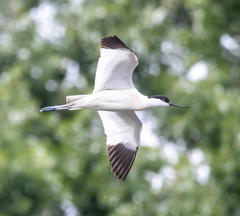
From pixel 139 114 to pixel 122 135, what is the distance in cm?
855

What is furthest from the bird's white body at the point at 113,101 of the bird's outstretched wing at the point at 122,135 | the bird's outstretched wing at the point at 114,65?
the bird's outstretched wing at the point at 122,135

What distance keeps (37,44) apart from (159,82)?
4.31 meters

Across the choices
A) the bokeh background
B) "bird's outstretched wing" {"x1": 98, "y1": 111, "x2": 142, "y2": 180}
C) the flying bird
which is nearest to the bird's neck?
the flying bird

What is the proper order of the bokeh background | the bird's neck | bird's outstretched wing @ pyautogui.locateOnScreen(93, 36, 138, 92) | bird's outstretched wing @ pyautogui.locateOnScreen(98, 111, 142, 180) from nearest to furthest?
bird's outstretched wing @ pyautogui.locateOnScreen(93, 36, 138, 92), the bird's neck, bird's outstretched wing @ pyautogui.locateOnScreen(98, 111, 142, 180), the bokeh background

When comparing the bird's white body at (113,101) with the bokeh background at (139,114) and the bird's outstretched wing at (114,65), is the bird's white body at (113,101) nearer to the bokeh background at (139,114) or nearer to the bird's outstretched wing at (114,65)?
the bird's outstretched wing at (114,65)

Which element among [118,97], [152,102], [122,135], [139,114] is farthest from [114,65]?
[139,114]

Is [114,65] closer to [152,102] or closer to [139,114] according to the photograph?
[152,102]

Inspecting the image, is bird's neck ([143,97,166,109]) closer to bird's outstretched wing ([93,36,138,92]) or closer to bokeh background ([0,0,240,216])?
bird's outstretched wing ([93,36,138,92])

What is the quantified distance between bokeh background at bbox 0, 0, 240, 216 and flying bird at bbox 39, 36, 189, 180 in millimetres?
5522

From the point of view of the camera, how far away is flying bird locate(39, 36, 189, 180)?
10.5m

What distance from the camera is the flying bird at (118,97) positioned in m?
10.5

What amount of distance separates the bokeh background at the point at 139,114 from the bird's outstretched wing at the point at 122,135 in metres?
5.43

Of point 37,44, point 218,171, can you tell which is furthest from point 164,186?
point 37,44

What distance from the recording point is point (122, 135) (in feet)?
36.7
